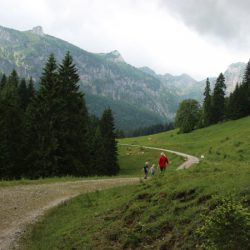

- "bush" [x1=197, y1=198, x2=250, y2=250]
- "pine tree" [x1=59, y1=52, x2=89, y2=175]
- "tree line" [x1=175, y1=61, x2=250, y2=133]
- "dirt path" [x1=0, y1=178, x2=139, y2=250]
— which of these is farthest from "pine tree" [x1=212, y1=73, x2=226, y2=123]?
"bush" [x1=197, y1=198, x2=250, y2=250]

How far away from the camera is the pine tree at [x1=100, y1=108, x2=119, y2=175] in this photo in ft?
219

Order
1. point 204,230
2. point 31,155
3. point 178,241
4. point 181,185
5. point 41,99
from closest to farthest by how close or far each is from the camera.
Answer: point 204,230
point 178,241
point 181,185
point 31,155
point 41,99

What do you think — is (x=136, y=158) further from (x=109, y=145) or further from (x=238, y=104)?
(x=238, y=104)

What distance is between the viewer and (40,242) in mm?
15023

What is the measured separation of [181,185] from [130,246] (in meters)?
4.21

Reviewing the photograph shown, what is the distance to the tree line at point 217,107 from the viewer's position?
92.8 metres

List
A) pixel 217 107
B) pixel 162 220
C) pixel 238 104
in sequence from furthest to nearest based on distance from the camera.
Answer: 1. pixel 217 107
2. pixel 238 104
3. pixel 162 220

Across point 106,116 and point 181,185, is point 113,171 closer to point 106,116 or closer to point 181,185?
point 106,116

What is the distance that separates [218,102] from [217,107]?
1480 mm

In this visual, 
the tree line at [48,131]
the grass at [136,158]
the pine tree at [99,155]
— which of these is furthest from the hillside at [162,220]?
the grass at [136,158]

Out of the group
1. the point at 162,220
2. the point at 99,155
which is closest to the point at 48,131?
the point at 99,155

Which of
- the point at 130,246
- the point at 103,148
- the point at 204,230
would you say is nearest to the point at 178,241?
the point at 130,246

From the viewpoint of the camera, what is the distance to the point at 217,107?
103m

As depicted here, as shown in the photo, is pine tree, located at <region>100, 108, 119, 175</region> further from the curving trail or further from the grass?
the curving trail
